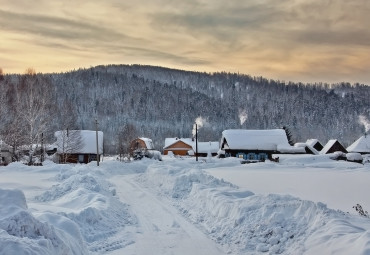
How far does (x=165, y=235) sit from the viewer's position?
11422 millimetres

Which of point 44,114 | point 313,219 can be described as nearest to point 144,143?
point 44,114

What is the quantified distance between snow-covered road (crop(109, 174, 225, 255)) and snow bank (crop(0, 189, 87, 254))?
2564 mm

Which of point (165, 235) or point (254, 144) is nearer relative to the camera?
point (165, 235)

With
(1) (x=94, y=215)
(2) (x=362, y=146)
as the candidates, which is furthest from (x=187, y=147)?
(1) (x=94, y=215)

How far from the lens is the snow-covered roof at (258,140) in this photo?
228 feet

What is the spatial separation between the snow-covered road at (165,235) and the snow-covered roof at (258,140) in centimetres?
5392

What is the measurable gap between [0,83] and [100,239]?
31.7 metres

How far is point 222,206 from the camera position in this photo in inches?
549

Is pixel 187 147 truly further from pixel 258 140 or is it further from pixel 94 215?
pixel 94 215

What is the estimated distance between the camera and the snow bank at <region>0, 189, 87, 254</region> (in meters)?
5.37

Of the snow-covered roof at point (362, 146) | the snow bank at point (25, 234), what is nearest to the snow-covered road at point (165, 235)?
the snow bank at point (25, 234)

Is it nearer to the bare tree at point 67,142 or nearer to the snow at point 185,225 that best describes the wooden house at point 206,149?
the bare tree at point 67,142

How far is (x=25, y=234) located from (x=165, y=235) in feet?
18.5

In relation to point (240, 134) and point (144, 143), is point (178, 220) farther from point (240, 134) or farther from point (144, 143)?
point (144, 143)
